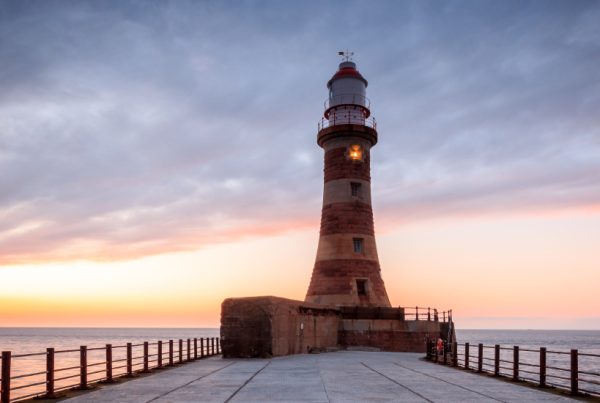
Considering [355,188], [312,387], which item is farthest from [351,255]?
[312,387]

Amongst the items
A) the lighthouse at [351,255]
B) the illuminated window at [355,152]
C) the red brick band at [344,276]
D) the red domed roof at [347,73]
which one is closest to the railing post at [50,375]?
the lighthouse at [351,255]

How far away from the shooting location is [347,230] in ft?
116

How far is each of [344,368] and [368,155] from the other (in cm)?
2082

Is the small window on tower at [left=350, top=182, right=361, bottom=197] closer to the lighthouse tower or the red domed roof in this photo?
the lighthouse tower

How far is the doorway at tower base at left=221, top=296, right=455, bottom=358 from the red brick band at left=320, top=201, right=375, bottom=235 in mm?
4792

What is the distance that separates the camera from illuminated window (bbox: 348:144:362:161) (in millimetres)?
36388

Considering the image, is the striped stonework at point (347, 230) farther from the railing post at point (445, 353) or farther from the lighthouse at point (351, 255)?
the railing post at point (445, 353)

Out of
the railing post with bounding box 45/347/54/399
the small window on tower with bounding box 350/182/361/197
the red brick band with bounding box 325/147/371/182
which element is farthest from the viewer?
the red brick band with bounding box 325/147/371/182

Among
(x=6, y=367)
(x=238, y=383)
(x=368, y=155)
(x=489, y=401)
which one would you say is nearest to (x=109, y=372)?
(x=238, y=383)

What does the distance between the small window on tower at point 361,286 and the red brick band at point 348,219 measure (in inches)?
116

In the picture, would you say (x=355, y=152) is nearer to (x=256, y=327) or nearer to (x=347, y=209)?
(x=347, y=209)

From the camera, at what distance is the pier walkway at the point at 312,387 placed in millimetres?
11281

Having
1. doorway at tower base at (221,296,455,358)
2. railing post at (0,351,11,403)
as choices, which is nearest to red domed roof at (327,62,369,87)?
doorway at tower base at (221,296,455,358)

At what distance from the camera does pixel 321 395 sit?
37.9ft
